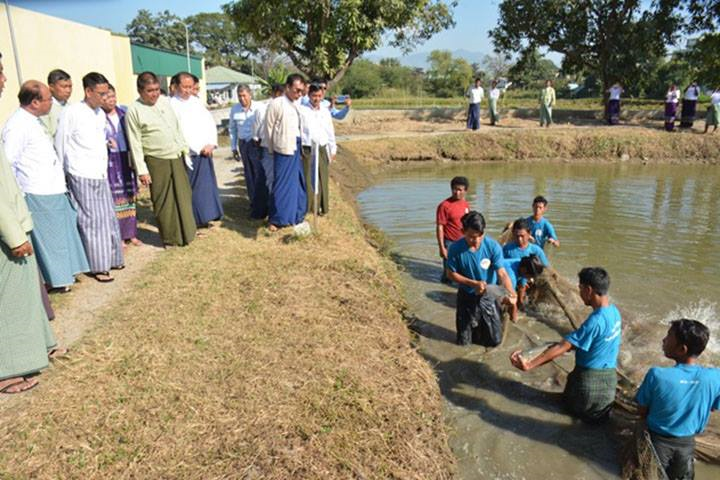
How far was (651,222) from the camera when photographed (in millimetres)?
10016

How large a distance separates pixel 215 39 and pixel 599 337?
70.1m

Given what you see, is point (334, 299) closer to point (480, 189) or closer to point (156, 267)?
point (156, 267)

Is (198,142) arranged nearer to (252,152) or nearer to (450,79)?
(252,152)

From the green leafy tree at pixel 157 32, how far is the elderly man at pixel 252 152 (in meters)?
56.7

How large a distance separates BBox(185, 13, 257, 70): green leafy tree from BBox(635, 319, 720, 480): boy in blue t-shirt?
65620mm

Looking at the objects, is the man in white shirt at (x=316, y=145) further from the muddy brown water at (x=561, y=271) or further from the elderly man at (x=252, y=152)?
the muddy brown water at (x=561, y=271)

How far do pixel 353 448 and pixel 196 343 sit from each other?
1602 millimetres

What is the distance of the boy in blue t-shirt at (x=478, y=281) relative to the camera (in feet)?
15.9

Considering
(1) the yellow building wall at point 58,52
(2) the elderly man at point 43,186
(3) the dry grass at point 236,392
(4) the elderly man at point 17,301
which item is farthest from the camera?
(1) the yellow building wall at point 58,52

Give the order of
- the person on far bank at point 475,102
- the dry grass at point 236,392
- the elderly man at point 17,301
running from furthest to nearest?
the person on far bank at point 475,102, the elderly man at point 17,301, the dry grass at point 236,392

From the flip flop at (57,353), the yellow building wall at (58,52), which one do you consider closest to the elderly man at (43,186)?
the flip flop at (57,353)

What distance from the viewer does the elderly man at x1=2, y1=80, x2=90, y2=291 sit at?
4.11 metres

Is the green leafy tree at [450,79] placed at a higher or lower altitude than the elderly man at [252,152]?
higher

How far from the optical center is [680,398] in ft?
10.5
